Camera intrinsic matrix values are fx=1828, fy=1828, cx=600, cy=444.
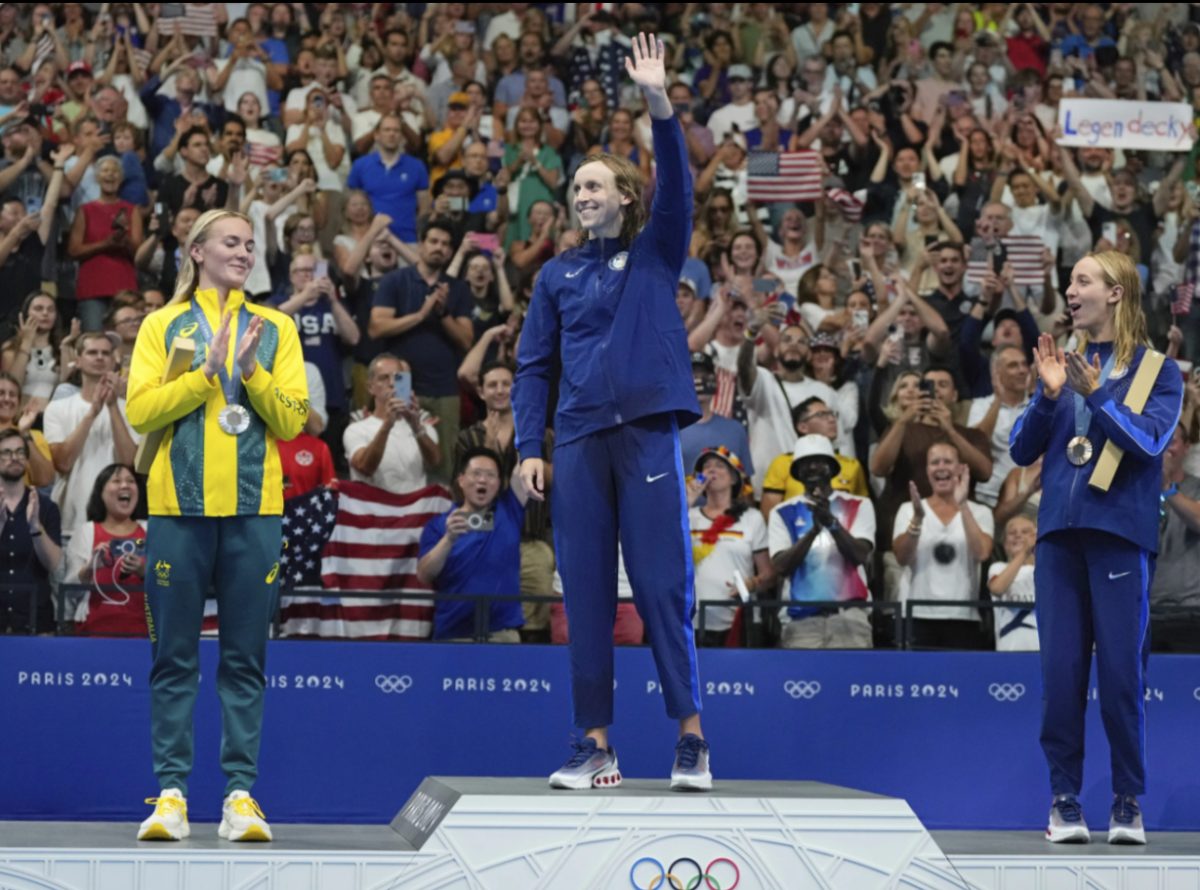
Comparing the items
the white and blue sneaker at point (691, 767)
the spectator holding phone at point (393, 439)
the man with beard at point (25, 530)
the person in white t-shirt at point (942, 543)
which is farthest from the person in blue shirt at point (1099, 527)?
the man with beard at point (25, 530)

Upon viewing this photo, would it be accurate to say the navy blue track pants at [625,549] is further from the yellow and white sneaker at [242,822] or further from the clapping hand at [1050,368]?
the clapping hand at [1050,368]

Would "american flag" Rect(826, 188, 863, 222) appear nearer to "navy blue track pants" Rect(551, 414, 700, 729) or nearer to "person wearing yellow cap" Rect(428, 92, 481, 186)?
"person wearing yellow cap" Rect(428, 92, 481, 186)

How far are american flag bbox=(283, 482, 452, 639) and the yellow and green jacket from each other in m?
3.19

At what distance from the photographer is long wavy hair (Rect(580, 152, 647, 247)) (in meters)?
5.92

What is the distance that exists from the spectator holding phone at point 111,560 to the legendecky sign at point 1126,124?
632 centimetres

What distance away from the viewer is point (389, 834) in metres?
5.94

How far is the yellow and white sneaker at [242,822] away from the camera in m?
5.50

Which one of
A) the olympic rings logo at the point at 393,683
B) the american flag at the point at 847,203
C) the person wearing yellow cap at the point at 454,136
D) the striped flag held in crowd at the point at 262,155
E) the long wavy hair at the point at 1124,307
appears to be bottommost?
the olympic rings logo at the point at 393,683

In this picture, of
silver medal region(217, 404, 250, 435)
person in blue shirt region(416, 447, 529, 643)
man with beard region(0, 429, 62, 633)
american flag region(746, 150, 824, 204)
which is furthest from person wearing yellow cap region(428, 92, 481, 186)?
silver medal region(217, 404, 250, 435)

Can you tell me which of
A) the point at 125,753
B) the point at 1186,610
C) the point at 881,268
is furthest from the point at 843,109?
the point at 125,753

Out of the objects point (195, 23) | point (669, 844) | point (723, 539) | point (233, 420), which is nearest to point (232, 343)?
point (233, 420)

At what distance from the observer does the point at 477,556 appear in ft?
29.9

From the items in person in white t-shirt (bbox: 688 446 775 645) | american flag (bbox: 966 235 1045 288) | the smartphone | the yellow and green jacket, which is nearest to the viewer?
the yellow and green jacket

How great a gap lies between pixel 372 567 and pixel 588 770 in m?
3.71
